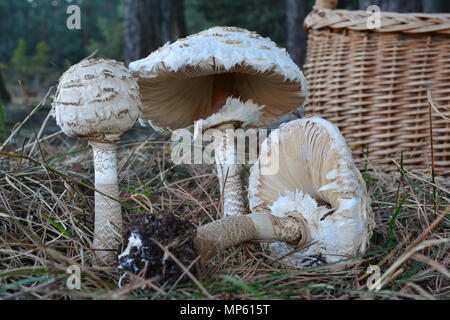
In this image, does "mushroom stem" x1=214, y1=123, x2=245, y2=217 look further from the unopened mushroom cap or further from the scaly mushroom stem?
the unopened mushroom cap

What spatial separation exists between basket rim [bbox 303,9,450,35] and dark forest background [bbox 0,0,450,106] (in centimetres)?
193

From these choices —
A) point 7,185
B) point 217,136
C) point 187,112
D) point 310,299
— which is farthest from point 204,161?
point 310,299

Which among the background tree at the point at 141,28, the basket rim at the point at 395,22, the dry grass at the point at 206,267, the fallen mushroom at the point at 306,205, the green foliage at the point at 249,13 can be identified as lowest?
the dry grass at the point at 206,267

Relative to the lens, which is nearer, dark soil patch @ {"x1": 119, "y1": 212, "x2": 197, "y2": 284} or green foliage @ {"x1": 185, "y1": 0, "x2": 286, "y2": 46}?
dark soil patch @ {"x1": 119, "y1": 212, "x2": 197, "y2": 284}

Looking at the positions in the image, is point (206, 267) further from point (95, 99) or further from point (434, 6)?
point (434, 6)

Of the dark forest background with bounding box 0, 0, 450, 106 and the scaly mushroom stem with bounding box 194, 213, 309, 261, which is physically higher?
the dark forest background with bounding box 0, 0, 450, 106

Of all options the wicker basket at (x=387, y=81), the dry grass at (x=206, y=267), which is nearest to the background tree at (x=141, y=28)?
the wicker basket at (x=387, y=81)

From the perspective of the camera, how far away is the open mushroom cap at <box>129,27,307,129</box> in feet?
5.75

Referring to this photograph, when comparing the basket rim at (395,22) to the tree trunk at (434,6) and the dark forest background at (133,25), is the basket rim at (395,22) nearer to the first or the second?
the dark forest background at (133,25)

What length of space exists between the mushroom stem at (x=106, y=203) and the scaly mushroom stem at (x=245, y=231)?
52cm

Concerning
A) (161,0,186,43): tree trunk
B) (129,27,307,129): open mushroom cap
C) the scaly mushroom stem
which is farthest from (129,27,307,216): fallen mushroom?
(161,0,186,43): tree trunk

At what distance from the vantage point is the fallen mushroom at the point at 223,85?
1.76 meters

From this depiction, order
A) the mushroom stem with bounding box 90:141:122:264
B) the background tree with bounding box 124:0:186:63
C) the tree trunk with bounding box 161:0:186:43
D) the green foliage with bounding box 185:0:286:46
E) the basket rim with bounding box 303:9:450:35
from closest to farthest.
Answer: the mushroom stem with bounding box 90:141:122:264, the basket rim with bounding box 303:9:450:35, the background tree with bounding box 124:0:186:63, the tree trunk with bounding box 161:0:186:43, the green foliage with bounding box 185:0:286:46

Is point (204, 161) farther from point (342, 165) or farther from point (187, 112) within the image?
point (342, 165)
